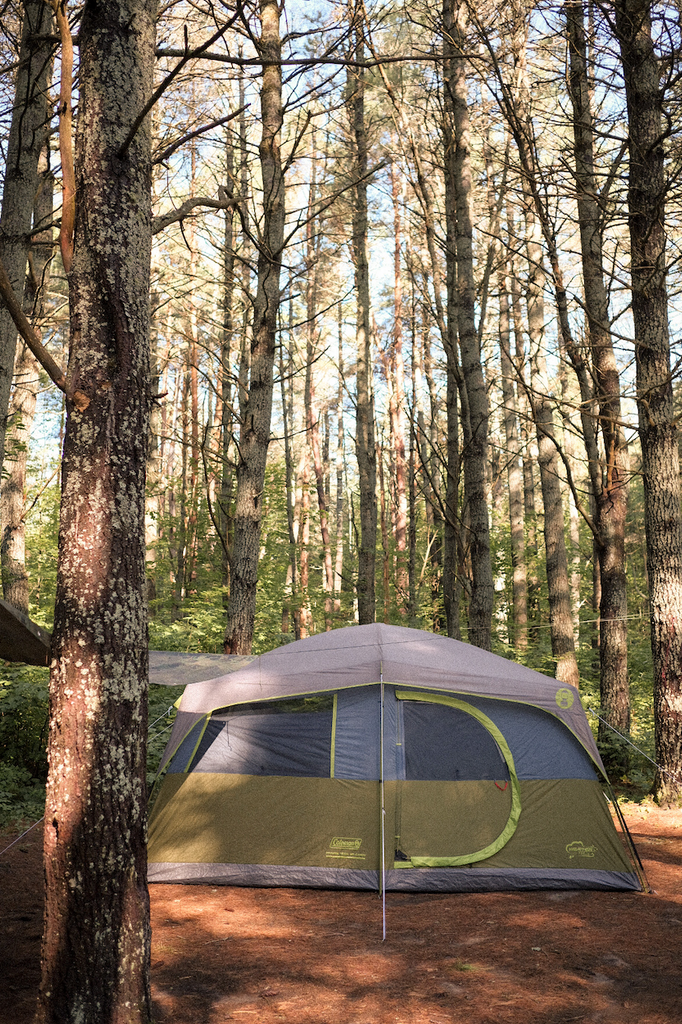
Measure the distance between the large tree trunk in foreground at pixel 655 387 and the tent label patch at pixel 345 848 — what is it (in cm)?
280

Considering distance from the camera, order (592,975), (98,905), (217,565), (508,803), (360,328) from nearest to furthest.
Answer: (98,905)
(592,975)
(508,803)
(360,328)
(217,565)

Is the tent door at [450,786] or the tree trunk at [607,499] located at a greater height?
the tree trunk at [607,499]

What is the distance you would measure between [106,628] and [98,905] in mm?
961

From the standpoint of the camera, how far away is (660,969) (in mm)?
3738

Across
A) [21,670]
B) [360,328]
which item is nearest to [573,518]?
[360,328]

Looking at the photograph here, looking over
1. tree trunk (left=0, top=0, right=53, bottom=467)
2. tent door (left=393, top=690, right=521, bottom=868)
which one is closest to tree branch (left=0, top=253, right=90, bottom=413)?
tree trunk (left=0, top=0, right=53, bottom=467)

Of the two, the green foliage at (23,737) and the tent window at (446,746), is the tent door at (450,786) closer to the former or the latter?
the tent window at (446,746)

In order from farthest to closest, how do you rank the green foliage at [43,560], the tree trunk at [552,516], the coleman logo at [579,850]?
the green foliage at [43,560]
the tree trunk at [552,516]
the coleman logo at [579,850]

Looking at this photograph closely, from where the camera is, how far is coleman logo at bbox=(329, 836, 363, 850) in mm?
5383

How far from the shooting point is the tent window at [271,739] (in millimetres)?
5734

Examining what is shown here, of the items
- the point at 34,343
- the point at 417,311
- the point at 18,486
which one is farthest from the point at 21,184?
the point at 417,311

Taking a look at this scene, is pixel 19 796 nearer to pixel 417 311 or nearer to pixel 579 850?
pixel 579 850

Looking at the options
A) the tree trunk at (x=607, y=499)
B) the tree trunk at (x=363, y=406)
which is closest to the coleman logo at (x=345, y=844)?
the tree trunk at (x=607, y=499)

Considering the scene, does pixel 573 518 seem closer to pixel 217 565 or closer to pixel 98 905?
pixel 217 565
